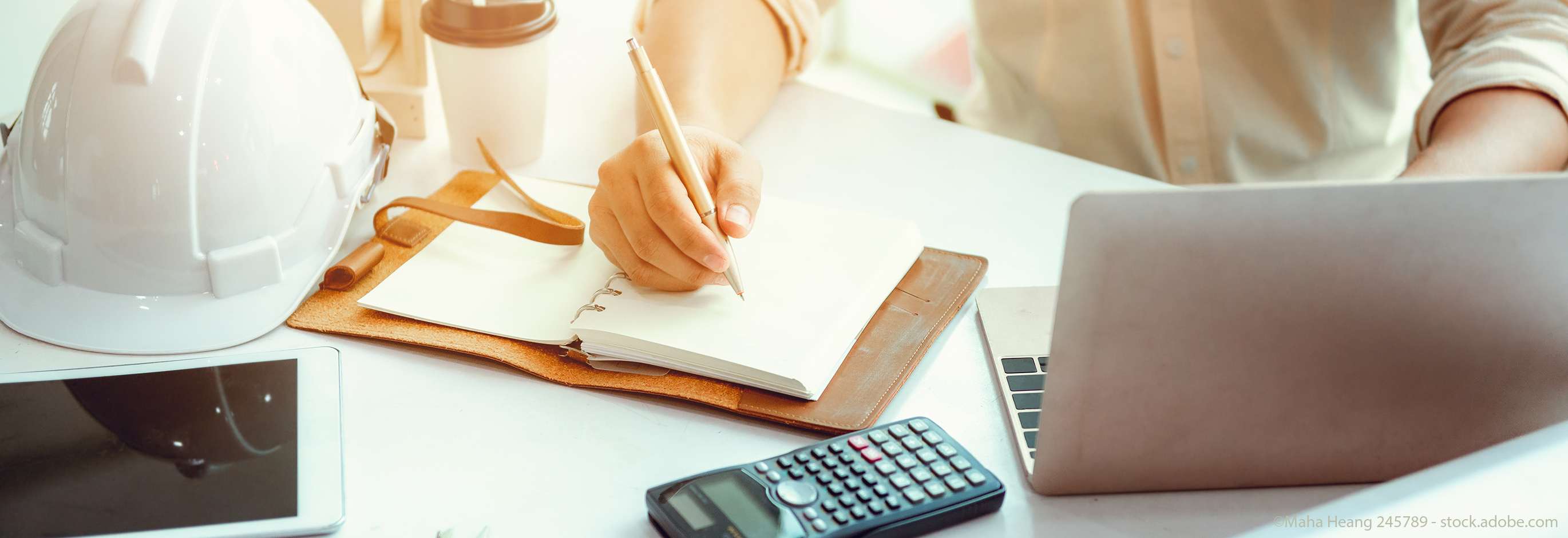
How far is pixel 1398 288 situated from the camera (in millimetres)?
A: 456

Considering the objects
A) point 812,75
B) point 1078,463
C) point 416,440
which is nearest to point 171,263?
point 416,440

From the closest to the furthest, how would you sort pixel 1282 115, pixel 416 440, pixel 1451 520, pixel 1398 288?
pixel 1451 520
pixel 1398 288
pixel 416 440
pixel 1282 115

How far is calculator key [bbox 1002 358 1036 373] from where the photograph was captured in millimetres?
636

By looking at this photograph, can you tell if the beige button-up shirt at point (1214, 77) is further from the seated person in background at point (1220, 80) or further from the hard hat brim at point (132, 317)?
the hard hat brim at point (132, 317)

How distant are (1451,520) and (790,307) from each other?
379 mm

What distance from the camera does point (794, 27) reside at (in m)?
1.02

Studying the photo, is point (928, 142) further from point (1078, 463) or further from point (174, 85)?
point (174, 85)

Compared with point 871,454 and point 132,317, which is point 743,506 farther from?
point 132,317

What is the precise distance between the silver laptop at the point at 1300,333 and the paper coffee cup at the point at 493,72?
1.79 ft

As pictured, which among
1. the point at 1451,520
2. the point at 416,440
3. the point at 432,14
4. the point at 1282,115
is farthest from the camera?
the point at 1282,115

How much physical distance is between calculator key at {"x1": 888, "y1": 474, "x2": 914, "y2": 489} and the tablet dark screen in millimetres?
293

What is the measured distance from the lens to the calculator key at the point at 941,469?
532 mm

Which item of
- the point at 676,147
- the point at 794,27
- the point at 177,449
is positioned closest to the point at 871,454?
the point at 676,147

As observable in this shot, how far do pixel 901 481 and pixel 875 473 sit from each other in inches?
0.6
